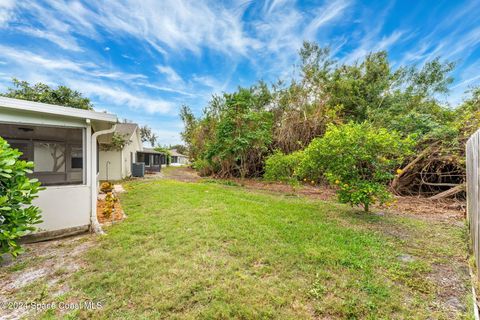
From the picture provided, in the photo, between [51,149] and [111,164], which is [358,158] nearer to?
[51,149]

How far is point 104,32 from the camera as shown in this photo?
9.05m

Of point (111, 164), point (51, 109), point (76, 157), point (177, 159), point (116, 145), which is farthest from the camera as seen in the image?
point (177, 159)

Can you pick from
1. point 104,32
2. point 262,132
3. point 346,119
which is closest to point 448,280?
point 262,132

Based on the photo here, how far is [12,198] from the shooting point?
2.62 m

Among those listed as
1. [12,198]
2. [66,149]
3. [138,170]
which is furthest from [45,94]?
[12,198]

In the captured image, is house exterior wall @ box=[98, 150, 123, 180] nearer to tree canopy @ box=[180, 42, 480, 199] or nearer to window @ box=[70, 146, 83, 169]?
tree canopy @ box=[180, 42, 480, 199]

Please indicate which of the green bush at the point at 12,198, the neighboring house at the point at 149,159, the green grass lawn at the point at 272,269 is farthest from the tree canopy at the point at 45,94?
the green bush at the point at 12,198

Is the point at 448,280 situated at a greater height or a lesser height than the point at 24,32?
lesser

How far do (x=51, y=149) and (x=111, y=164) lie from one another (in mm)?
8157

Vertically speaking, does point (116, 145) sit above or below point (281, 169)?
above

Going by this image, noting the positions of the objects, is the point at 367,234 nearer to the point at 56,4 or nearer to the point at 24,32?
the point at 56,4

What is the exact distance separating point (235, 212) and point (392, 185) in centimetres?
706

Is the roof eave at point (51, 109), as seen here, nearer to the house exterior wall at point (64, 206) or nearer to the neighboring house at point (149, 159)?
the house exterior wall at point (64, 206)

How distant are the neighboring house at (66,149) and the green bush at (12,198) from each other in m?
1.08
